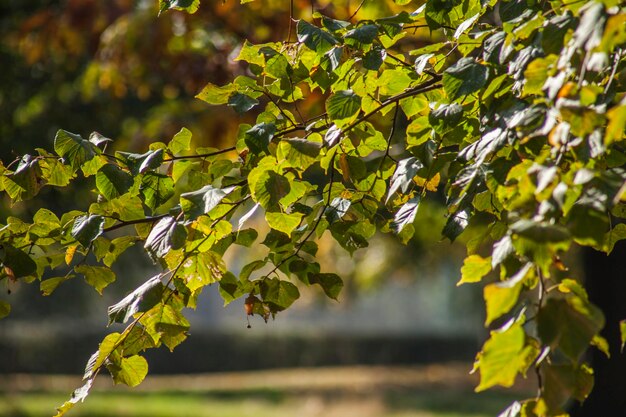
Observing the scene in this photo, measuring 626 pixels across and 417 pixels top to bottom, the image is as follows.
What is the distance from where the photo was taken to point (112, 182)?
194cm

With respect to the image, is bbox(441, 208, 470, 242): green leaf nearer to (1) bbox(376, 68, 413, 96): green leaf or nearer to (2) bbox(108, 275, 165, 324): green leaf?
(1) bbox(376, 68, 413, 96): green leaf

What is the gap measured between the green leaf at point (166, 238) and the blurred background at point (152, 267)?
2.21ft

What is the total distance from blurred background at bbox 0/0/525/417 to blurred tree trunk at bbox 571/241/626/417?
1842mm

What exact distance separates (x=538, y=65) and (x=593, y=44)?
8.5 inches

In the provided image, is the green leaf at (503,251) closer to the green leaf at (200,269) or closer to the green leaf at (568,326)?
the green leaf at (568,326)

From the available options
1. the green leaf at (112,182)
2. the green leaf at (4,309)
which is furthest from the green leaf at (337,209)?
the green leaf at (4,309)

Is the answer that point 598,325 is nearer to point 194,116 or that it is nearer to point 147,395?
point 194,116

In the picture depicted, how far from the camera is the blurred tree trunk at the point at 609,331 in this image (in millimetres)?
5094

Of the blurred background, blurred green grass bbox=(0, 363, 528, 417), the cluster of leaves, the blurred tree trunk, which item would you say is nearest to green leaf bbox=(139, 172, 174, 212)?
the cluster of leaves

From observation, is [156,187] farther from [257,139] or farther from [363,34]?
[363,34]

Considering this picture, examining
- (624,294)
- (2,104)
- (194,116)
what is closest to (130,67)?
(194,116)

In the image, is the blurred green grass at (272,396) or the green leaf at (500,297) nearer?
the green leaf at (500,297)

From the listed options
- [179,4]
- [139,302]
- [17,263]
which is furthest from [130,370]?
[179,4]

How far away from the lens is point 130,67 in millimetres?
7172
